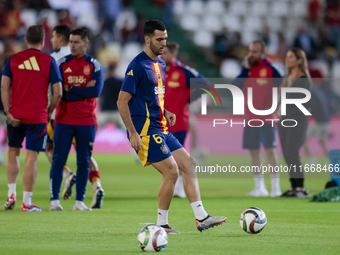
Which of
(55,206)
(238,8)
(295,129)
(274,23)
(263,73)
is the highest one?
(238,8)

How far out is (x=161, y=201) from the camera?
19.5ft

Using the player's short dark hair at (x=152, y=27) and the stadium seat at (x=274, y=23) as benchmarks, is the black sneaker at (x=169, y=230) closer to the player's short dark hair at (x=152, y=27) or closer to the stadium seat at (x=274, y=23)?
the player's short dark hair at (x=152, y=27)

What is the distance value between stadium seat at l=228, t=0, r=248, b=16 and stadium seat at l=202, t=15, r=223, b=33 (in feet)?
3.82

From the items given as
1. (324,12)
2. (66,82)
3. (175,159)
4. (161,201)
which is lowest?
(161,201)

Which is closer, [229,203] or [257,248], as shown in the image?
[257,248]

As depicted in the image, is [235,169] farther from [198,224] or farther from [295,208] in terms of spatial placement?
[198,224]

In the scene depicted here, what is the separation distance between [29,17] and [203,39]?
739cm

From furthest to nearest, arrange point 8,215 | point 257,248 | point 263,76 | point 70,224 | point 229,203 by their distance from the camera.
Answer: point 263,76 < point 229,203 < point 8,215 < point 70,224 < point 257,248

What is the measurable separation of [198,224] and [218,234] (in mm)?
235

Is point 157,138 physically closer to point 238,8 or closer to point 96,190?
point 96,190

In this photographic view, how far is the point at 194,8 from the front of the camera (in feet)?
85.6

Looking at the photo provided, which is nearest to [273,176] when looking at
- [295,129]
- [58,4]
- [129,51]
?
[295,129]

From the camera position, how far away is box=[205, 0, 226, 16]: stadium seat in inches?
1043

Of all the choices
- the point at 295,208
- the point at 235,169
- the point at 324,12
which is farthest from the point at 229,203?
the point at 324,12
